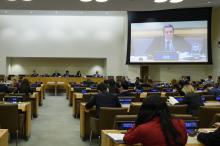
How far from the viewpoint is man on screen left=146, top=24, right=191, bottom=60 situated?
2006 cm

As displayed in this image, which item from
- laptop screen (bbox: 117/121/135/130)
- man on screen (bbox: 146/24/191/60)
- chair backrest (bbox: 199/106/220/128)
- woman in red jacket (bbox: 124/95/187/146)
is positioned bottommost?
chair backrest (bbox: 199/106/220/128)

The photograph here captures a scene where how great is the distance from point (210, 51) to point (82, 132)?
13.5 meters

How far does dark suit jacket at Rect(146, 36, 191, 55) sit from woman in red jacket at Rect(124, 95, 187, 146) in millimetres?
17496

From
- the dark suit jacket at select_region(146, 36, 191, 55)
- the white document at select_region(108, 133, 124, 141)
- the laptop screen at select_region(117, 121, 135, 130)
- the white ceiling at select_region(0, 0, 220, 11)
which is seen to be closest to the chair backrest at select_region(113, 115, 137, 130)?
the laptop screen at select_region(117, 121, 135, 130)

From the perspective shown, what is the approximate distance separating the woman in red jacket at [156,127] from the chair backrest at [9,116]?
3.74 m

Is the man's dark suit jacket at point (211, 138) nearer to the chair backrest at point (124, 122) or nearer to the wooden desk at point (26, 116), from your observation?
the chair backrest at point (124, 122)

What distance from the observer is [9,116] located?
20.5ft

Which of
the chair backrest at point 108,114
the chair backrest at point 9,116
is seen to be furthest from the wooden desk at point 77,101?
the chair backrest at point 108,114

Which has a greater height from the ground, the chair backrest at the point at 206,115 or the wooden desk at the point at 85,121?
the chair backrest at the point at 206,115

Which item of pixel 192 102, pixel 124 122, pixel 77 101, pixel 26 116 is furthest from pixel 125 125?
pixel 77 101

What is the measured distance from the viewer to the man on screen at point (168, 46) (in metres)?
20.1

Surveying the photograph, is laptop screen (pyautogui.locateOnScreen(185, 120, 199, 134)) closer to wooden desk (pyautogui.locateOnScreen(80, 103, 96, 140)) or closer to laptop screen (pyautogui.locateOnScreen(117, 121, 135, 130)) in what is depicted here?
laptop screen (pyautogui.locateOnScreen(117, 121, 135, 130))

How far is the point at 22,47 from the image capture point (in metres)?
23.5

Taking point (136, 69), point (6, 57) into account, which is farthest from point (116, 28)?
point (6, 57)
